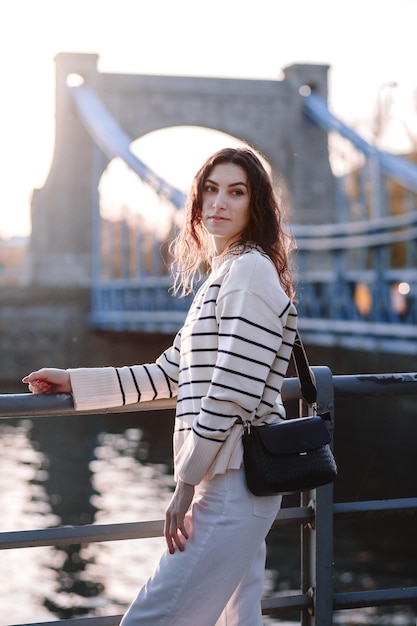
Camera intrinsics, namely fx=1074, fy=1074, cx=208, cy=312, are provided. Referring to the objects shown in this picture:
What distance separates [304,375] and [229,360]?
9.4 inches

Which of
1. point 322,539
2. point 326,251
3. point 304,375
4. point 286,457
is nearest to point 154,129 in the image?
point 326,251

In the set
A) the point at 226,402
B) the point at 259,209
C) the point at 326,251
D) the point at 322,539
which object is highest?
the point at 326,251

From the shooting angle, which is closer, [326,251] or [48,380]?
[48,380]

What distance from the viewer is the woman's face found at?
1633 mm

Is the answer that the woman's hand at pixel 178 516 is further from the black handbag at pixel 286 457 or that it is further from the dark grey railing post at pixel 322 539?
→ the dark grey railing post at pixel 322 539

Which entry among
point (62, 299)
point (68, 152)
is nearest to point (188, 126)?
point (68, 152)

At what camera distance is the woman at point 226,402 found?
1.50 metres

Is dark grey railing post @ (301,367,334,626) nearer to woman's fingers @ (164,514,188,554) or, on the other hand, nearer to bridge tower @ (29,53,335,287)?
woman's fingers @ (164,514,188,554)

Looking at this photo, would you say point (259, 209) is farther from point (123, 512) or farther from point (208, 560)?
point (123, 512)

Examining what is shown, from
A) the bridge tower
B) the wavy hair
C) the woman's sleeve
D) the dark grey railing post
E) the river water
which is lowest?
the river water

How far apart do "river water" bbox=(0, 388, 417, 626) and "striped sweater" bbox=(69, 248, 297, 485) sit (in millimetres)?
626

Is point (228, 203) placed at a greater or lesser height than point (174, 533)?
greater

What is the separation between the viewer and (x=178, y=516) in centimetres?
153

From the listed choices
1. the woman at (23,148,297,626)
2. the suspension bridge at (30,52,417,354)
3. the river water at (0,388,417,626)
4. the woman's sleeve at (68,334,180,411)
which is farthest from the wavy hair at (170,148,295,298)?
the suspension bridge at (30,52,417,354)
